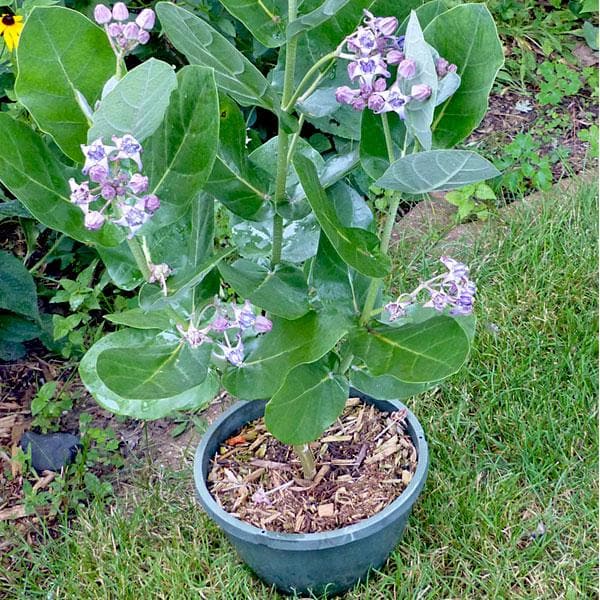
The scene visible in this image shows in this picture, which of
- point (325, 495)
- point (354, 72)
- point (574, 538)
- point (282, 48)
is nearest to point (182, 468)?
point (325, 495)

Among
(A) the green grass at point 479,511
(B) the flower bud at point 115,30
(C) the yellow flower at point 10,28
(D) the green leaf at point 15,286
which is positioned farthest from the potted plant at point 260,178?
(D) the green leaf at point 15,286

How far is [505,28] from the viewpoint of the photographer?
3646 mm

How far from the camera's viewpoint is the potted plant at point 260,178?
3.33 feet

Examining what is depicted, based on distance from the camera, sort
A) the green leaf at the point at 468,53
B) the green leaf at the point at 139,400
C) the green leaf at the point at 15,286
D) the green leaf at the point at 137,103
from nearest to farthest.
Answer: the green leaf at the point at 137,103 → the green leaf at the point at 468,53 → the green leaf at the point at 139,400 → the green leaf at the point at 15,286

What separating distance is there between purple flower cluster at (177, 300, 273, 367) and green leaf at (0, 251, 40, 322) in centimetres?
116

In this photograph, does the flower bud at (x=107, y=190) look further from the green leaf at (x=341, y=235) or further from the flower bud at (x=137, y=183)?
the green leaf at (x=341, y=235)

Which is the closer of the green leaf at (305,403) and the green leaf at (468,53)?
the green leaf at (468,53)

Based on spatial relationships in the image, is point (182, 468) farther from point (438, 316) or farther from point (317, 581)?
point (438, 316)

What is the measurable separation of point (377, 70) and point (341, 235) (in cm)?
21

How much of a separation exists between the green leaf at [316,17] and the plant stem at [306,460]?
90cm

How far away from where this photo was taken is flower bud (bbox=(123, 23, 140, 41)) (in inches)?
40.3

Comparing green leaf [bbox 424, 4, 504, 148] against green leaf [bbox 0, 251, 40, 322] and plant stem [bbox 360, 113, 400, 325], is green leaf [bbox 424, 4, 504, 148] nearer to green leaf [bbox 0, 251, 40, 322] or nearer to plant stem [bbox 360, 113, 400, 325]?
plant stem [bbox 360, 113, 400, 325]

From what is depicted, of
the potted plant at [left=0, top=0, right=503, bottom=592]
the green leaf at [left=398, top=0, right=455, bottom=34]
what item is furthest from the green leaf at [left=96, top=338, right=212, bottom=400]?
the green leaf at [left=398, top=0, right=455, bottom=34]

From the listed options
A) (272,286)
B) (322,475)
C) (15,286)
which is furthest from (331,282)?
(15,286)
